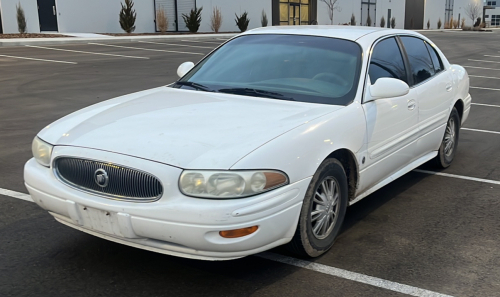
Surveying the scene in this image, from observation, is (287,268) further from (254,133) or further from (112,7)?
(112,7)

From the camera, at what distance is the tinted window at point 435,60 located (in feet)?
19.3

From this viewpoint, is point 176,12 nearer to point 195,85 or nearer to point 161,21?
point 161,21

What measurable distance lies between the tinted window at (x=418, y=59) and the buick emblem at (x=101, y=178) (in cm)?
315

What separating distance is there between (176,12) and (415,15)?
127ft

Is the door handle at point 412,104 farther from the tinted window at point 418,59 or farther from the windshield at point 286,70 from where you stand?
the windshield at point 286,70

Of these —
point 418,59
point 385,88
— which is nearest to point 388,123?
point 385,88

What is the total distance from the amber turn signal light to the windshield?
1.36 m

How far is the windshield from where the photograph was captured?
4320 millimetres

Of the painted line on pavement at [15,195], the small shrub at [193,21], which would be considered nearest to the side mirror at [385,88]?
the painted line on pavement at [15,195]

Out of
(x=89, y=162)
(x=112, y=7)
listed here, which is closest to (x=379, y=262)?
(x=89, y=162)

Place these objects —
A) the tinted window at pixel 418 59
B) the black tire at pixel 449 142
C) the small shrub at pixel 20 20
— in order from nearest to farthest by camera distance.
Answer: the tinted window at pixel 418 59 → the black tire at pixel 449 142 → the small shrub at pixel 20 20

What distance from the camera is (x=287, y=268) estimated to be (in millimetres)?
3693

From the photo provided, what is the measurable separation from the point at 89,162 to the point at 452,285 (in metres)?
2.36

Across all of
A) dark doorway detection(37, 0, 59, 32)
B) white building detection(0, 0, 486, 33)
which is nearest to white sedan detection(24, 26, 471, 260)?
white building detection(0, 0, 486, 33)
